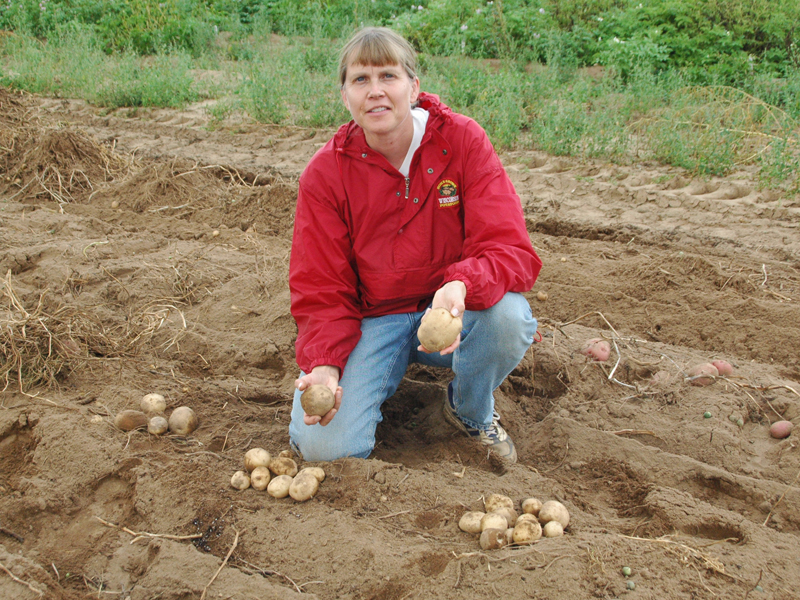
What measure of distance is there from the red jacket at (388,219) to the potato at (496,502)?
2.56 feet

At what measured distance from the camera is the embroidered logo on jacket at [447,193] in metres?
2.68

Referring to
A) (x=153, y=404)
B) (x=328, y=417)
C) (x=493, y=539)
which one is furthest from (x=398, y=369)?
(x=153, y=404)

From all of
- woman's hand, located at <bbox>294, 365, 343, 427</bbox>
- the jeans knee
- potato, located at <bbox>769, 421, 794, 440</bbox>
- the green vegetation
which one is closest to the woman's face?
the jeans knee

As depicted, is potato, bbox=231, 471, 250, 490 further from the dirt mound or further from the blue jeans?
the dirt mound

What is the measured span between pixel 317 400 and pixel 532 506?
84 centimetres

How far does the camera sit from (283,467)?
8.27 ft

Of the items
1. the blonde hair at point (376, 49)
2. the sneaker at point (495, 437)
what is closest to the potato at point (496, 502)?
the sneaker at point (495, 437)

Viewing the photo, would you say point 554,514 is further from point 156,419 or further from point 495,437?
point 156,419

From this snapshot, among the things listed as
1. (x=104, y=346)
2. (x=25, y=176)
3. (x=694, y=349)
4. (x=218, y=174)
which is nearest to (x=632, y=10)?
(x=218, y=174)

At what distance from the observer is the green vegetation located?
6.16 metres

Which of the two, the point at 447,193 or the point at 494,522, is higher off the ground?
the point at 447,193

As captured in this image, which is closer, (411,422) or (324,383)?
(324,383)

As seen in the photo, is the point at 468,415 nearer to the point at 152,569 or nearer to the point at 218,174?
the point at 152,569

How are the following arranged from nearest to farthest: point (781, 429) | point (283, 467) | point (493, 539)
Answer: point (493, 539) < point (283, 467) < point (781, 429)
